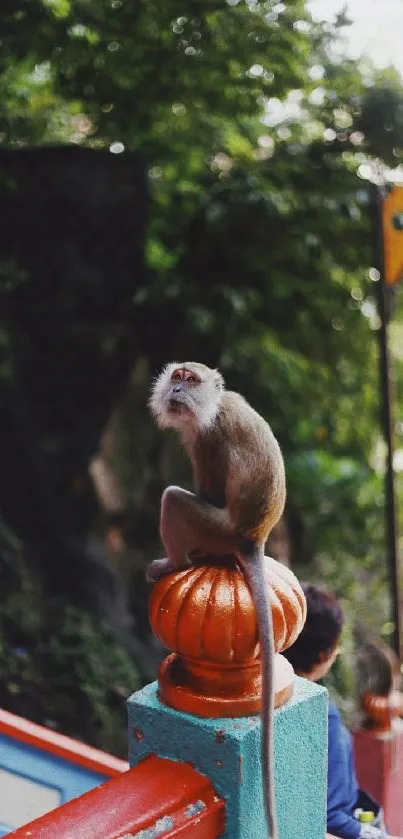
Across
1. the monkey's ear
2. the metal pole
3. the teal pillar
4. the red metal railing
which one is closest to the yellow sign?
the metal pole

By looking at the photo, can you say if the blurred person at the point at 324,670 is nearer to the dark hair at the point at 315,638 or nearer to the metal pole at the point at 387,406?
the dark hair at the point at 315,638

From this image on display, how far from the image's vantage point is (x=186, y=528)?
5.79 ft

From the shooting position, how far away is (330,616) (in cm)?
188

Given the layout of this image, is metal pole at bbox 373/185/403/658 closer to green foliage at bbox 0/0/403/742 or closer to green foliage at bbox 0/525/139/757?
green foliage at bbox 0/0/403/742

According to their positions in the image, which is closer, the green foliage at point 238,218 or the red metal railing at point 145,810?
the red metal railing at point 145,810

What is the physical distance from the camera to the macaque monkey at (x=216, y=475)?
1.68 metres

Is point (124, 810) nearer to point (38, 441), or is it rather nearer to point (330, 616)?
point (330, 616)

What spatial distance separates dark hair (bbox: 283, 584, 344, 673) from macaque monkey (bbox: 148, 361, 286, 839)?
33cm

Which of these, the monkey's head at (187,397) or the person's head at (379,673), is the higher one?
the monkey's head at (187,397)

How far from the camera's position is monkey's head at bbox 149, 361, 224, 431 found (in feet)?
6.28

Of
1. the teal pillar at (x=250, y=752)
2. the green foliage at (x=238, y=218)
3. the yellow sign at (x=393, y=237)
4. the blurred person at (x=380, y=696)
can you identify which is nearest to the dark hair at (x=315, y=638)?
the teal pillar at (x=250, y=752)

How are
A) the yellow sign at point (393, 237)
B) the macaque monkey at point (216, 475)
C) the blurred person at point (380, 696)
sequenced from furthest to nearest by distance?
the yellow sign at point (393, 237) < the blurred person at point (380, 696) < the macaque monkey at point (216, 475)

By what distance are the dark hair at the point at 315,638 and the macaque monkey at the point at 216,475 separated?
33cm

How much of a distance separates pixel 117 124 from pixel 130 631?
343 cm
